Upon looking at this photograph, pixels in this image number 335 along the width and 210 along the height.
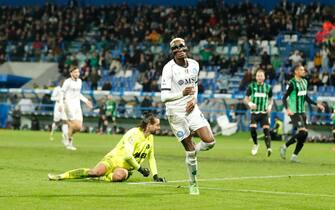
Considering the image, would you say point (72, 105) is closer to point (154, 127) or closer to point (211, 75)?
point (154, 127)

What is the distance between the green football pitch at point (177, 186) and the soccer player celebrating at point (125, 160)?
23cm

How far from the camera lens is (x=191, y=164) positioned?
46.3ft

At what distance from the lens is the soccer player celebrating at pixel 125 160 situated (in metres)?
15.5

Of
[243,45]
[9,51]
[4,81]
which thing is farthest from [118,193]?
[9,51]

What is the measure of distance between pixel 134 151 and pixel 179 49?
2.49 m

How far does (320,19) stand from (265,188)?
117 ft

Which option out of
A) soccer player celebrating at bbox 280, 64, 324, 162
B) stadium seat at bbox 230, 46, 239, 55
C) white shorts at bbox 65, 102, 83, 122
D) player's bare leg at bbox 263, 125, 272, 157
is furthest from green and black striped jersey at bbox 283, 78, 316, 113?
stadium seat at bbox 230, 46, 239, 55

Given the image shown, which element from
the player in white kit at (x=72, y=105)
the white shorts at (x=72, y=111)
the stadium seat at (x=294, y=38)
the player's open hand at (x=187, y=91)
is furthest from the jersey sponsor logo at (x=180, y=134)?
the stadium seat at (x=294, y=38)

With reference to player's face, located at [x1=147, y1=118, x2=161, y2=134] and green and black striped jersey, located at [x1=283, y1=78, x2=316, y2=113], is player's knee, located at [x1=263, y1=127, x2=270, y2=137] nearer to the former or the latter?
green and black striped jersey, located at [x1=283, y1=78, x2=316, y2=113]

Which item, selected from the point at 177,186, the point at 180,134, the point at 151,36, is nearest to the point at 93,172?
the point at 177,186

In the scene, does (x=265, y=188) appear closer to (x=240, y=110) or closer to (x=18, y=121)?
(x=240, y=110)

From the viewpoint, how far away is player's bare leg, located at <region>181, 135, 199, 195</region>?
13930 millimetres

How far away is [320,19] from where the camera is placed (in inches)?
1954

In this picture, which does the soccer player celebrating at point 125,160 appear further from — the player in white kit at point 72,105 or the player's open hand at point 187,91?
the player in white kit at point 72,105
